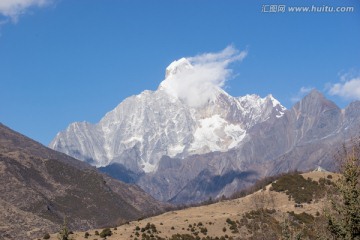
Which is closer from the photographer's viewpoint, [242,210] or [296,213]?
[296,213]

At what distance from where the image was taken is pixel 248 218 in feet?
395

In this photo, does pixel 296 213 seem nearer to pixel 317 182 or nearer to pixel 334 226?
pixel 317 182

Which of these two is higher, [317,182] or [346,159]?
[317,182]

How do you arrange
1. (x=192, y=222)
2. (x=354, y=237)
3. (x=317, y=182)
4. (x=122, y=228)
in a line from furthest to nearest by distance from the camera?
(x=317, y=182)
(x=192, y=222)
(x=122, y=228)
(x=354, y=237)

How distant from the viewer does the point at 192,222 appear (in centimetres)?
11806

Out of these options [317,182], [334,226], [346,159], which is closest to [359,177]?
[346,159]

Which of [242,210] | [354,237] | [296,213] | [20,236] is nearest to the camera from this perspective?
[354,237]

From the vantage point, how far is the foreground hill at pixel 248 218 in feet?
336

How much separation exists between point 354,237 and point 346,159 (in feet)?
20.4

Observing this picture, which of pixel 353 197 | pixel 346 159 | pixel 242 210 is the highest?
pixel 242 210

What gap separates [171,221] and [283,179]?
162 feet

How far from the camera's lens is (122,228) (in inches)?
4313

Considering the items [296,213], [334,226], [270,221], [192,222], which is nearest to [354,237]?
[334,226]

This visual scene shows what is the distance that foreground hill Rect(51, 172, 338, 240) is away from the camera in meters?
102
